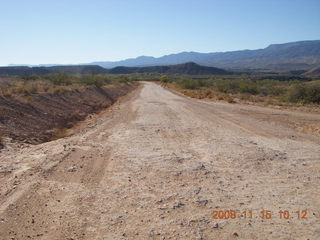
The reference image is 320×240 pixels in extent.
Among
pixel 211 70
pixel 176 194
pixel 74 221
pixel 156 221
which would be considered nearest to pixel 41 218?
pixel 74 221

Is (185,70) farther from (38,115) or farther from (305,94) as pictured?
(38,115)

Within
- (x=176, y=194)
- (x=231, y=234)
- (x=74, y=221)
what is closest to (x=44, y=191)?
(x=74, y=221)

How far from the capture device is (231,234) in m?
4.06

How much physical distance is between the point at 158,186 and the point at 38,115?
402 inches

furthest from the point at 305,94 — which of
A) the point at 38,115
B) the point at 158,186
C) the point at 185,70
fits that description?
the point at 185,70

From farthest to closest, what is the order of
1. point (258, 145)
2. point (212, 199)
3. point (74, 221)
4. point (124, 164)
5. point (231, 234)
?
point (258, 145)
point (124, 164)
point (212, 199)
point (74, 221)
point (231, 234)

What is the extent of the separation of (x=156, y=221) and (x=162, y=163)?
2.71 m

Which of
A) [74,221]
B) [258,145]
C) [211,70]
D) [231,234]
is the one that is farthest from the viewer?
[211,70]

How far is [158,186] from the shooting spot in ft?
18.7

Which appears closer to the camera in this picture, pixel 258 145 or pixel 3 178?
pixel 3 178

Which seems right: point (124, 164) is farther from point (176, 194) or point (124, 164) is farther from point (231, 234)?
point (231, 234)

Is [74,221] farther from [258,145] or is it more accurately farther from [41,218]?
[258,145]

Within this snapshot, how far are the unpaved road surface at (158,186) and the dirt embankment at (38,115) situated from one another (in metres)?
2.09

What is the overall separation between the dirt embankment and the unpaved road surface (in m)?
2.09
